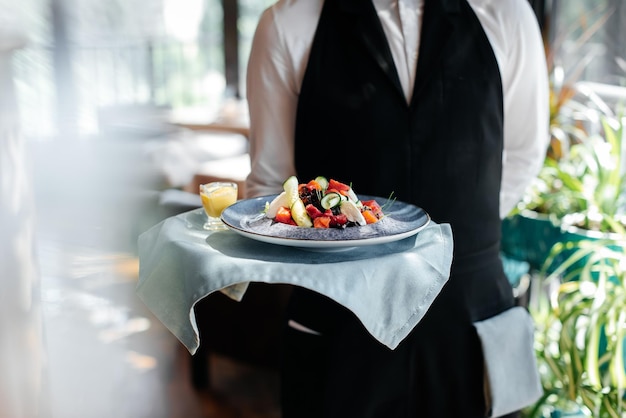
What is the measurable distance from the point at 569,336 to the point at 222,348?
4.24ft

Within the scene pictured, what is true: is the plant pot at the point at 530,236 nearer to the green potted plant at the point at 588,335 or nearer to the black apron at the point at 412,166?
the green potted plant at the point at 588,335

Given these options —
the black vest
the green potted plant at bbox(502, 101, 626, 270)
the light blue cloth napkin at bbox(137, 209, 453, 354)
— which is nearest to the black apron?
the black vest

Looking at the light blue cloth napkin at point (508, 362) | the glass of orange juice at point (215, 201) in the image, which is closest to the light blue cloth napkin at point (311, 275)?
the glass of orange juice at point (215, 201)

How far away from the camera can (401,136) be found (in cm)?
133

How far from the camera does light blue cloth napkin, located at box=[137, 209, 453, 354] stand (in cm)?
89

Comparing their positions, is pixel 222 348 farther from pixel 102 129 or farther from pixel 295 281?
pixel 102 129

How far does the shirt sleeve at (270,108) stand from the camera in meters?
1.36

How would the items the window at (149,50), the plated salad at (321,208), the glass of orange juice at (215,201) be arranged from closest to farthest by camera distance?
the plated salad at (321,208)
the glass of orange juice at (215,201)
the window at (149,50)

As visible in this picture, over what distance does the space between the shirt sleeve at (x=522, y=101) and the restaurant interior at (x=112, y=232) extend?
0.77 m

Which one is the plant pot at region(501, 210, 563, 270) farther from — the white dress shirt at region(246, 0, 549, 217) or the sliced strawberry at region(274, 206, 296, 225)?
the sliced strawberry at region(274, 206, 296, 225)

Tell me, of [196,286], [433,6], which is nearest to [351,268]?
[196,286]

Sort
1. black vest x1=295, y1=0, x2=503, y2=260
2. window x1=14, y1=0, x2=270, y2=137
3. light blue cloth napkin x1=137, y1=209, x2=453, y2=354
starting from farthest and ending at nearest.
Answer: window x1=14, y1=0, x2=270, y2=137, black vest x1=295, y1=0, x2=503, y2=260, light blue cloth napkin x1=137, y1=209, x2=453, y2=354

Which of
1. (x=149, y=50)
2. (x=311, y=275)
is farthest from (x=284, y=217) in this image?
(x=149, y=50)

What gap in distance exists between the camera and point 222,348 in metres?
2.72
